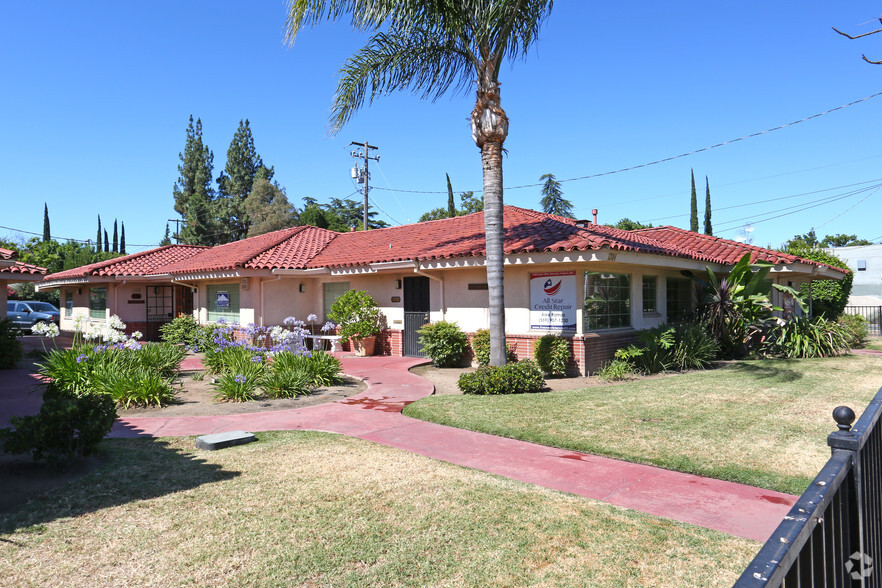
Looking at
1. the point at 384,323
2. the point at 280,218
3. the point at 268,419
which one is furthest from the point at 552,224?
the point at 280,218

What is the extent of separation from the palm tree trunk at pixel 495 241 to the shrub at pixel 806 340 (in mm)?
9646

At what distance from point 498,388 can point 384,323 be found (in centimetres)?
788

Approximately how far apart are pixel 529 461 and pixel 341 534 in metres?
2.72

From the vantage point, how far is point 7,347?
14.8m

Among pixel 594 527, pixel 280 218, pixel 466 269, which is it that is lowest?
pixel 594 527

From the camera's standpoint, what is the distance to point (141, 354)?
35.6 ft

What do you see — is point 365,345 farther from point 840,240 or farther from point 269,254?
point 840,240

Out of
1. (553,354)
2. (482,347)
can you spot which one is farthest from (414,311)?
(553,354)

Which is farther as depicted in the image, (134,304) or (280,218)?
(280,218)

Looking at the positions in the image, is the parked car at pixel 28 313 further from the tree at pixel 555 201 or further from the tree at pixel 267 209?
the tree at pixel 555 201

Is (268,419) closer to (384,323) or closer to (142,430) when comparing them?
(142,430)

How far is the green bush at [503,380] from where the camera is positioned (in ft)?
34.3

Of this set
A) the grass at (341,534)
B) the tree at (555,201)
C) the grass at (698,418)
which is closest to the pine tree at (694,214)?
the tree at (555,201)

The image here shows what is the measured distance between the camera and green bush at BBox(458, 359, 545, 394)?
10453 mm
